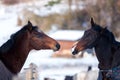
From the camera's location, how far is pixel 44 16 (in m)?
29.5

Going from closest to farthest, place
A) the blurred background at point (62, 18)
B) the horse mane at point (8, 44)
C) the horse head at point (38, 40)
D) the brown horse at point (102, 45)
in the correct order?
the horse mane at point (8, 44) → the horse head at point (38, 40) → the brown horse at point (102, 45) → the blurred background at point (62, 18)

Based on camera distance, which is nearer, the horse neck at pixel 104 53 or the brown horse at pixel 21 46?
the brown horse at pixel 21 46

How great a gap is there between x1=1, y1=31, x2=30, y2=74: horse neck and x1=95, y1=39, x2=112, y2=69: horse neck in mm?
897

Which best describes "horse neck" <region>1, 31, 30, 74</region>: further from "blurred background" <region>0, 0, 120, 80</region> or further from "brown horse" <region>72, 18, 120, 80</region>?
"blurred background" <region>0, 0, 120, 80</region>

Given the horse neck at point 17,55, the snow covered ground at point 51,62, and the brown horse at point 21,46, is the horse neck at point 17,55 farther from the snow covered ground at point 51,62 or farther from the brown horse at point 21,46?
the snow covered ground at point 51,62

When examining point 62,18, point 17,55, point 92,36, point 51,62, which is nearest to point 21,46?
point 17,55

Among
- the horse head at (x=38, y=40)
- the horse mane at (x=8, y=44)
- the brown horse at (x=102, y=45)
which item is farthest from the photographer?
the brown horse at (x=102, y=45)

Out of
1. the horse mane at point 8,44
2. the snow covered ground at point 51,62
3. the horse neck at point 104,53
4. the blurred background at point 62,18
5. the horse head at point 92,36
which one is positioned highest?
the horse mane at point 8,44

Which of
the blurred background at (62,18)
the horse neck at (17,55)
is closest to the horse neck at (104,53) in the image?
the horse neck at (17,55)

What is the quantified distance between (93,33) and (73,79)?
1416 millimetres

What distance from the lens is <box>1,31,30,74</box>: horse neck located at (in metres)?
5.90

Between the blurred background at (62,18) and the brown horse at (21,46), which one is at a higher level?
the brown horse at (21,46)

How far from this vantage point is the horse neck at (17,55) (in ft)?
19.4

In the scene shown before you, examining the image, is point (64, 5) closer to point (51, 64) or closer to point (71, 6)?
point (71, 6)
